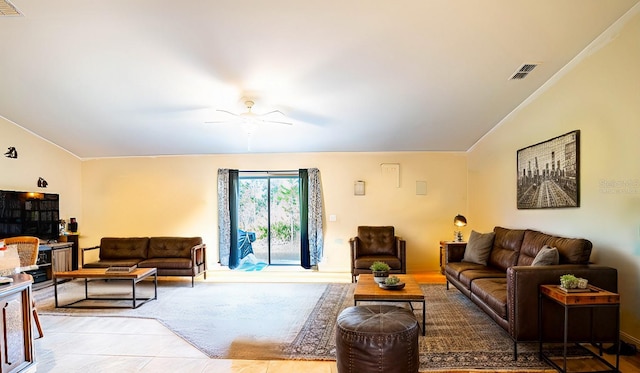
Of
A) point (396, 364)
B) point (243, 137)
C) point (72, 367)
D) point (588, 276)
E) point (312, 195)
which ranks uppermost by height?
point (243, 137)

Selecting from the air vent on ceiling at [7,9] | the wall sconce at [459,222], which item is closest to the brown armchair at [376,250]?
the wall sconce at [459,222]

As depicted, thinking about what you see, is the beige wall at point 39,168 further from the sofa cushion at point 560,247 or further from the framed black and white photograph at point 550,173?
the framed black and white photograph at point 550,173

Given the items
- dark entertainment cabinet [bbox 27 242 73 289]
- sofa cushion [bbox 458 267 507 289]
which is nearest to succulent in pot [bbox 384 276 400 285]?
sofa cushion [bbox 458 267 507 289]

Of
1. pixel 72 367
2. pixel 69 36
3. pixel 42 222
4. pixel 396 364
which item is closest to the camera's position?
pixel 396 364

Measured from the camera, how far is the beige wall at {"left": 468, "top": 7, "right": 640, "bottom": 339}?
3057 millimetres

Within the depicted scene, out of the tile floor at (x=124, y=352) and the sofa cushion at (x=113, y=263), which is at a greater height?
the sofa cushion at (x=113, y=263)

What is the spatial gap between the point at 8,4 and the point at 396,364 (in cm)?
423

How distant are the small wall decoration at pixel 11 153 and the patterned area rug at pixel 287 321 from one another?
219 cm

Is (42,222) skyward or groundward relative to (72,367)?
skyward

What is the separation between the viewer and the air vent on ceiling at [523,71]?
12.5ft

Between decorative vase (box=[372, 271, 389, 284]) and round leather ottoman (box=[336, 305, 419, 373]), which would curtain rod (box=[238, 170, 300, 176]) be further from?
round leather ottoman (box=[336, 305, 419, 373])

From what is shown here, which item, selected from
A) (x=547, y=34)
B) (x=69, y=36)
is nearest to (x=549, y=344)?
(x=547, y=34)

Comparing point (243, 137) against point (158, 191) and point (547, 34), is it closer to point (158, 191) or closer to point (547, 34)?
point (158, 191)

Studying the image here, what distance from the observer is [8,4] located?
9.78 ft
